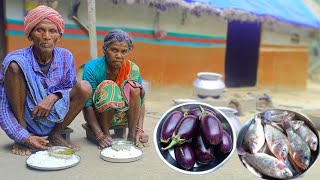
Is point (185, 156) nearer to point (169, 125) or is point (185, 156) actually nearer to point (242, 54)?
point (169, 125)

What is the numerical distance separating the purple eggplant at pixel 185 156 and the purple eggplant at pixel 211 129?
0.13 metres

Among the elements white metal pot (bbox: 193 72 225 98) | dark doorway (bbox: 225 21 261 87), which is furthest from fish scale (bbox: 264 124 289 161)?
dark doorway (bbox: 225 21 261 87)

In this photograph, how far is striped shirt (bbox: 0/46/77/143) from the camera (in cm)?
284

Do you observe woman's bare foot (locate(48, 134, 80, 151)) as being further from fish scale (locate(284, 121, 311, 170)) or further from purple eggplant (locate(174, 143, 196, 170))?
fish scale (locate(284, 121, 311, 170))

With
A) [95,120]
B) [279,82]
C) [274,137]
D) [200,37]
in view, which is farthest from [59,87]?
[279,82]

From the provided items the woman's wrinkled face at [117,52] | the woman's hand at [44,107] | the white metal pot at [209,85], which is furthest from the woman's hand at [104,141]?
the white metal pot at [209,85]

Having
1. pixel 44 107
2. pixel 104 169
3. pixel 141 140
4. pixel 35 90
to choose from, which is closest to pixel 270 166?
pixel 104 169

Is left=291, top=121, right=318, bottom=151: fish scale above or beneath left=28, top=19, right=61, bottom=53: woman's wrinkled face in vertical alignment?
beneath

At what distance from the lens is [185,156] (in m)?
2.21

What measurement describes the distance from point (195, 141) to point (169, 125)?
19 cm

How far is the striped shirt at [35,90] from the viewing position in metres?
2.84

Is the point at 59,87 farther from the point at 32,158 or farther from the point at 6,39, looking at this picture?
the point at 6,39

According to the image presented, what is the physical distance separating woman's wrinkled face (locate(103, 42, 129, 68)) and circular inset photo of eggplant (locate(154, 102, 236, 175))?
926mm

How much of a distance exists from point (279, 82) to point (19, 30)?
6.96 meters
